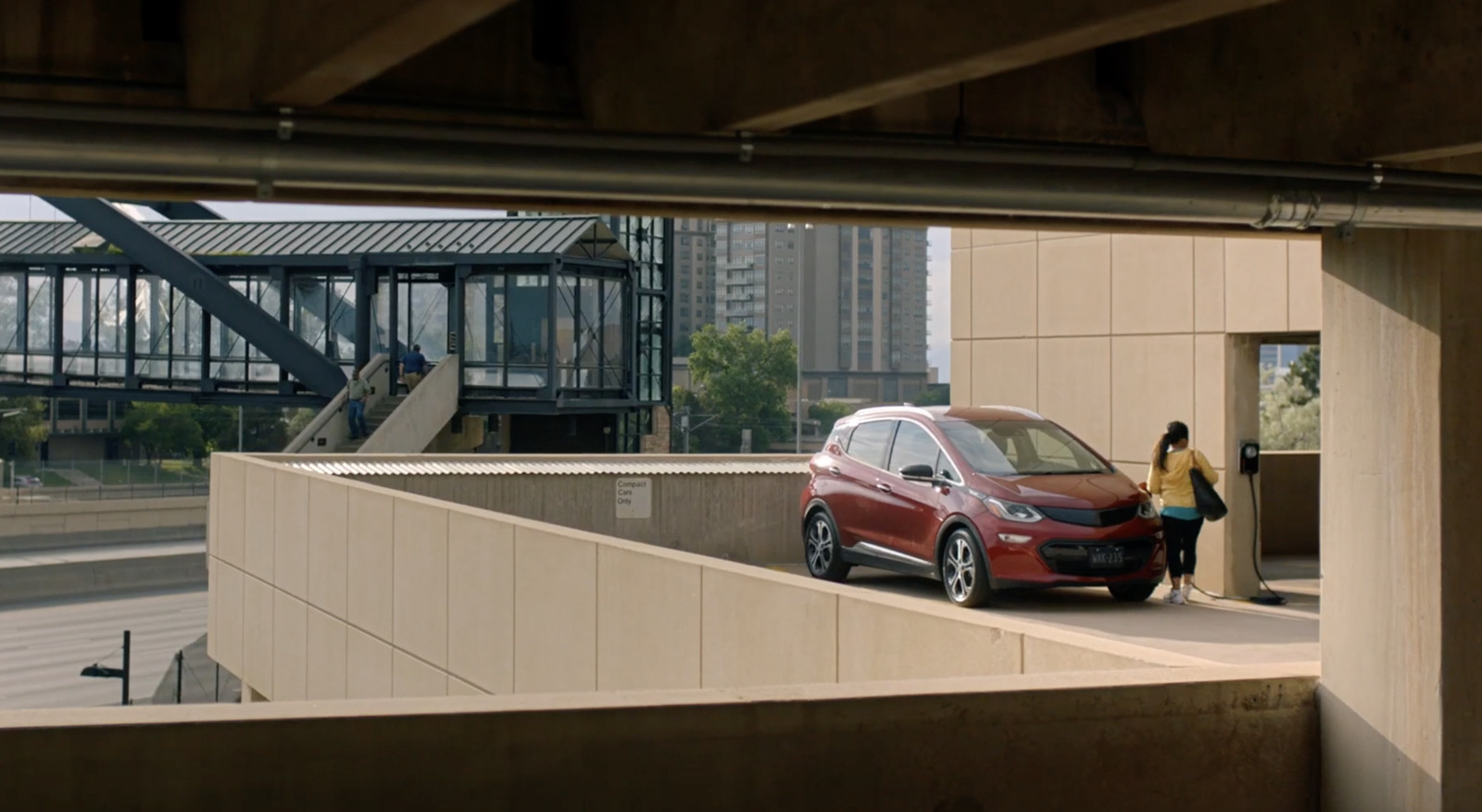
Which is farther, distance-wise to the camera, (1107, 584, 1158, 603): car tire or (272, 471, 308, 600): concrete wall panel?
(272, 471, 308, 600): concrete wall panel

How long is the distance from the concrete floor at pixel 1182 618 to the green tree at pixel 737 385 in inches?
2815

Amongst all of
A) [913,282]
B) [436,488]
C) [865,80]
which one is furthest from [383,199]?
[913,282]

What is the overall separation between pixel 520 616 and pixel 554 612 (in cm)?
88

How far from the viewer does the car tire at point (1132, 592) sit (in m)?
15.4

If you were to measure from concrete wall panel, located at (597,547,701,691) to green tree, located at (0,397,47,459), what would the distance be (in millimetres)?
74186

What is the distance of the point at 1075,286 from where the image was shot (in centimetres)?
2022

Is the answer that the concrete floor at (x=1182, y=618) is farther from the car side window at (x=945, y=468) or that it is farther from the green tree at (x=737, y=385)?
the green tree at (x=737, y=385)

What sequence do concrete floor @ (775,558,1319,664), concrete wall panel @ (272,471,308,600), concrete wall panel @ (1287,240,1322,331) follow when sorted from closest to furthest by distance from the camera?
concrete floor @ (775,558,1319,664) < concrete wall panel @ (1287,240,1322,331) < concrete wall panel @ (272,471,308,600)

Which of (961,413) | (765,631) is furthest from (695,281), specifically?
(765,631)

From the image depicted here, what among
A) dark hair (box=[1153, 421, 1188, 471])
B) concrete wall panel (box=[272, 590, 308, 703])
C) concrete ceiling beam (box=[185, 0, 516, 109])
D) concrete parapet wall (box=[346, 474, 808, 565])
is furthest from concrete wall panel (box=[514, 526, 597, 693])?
concrete wall panel (box=[272, 590, 308, 703])

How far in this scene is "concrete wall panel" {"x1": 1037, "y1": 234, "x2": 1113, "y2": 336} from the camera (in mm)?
19828

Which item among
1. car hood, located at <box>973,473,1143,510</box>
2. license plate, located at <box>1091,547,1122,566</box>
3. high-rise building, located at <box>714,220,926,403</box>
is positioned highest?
high-rise building, located at <box>714,220,926,403</box>

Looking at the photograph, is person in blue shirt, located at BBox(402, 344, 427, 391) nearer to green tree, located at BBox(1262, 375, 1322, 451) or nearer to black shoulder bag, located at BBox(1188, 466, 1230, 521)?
black shoulder bag, located at BBox(1188, 466, 1230, 521)

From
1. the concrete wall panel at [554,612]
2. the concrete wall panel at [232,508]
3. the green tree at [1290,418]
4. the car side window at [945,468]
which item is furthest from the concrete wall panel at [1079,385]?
the green tree at [1290,418]
